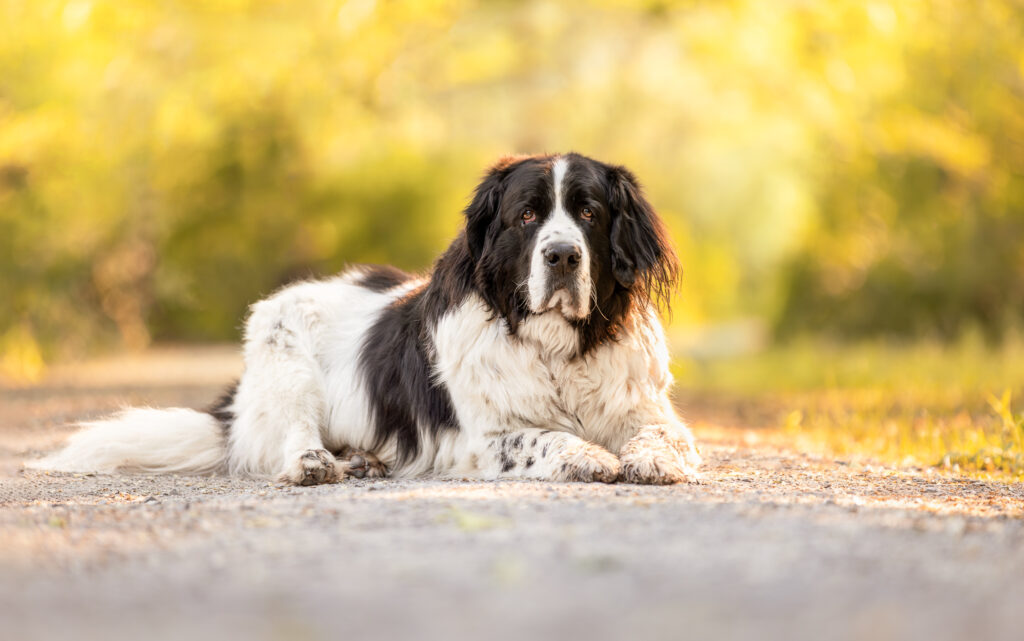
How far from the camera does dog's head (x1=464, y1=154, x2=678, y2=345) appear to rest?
15.1 feet

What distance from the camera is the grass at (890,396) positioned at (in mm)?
6121

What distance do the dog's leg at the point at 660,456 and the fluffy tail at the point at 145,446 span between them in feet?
7.24

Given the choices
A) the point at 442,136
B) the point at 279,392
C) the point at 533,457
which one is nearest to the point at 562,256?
the point at 533,457

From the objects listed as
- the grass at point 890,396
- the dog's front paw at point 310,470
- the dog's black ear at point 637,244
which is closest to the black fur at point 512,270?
the dog's black ear at point 637,244

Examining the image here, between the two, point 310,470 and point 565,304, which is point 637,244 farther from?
point 310,470

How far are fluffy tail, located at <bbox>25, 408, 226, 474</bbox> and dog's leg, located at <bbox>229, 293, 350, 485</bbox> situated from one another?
0.15m

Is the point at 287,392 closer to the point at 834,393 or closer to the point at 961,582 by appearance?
the point at 961,582

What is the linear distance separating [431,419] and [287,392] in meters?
0.79

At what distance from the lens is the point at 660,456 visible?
4.41 m

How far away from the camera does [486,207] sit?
16.2ft

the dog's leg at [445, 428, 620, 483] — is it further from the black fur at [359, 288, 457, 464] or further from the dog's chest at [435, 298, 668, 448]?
the black fur at [359, 288, 457, 464]

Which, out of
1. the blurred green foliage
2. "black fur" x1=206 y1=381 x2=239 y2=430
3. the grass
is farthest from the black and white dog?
the blurred green foliage

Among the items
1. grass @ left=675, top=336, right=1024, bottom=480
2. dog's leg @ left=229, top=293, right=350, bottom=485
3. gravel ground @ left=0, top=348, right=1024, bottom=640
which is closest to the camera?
gravel ground @ left=0, top=348, right=1024, bottom=640

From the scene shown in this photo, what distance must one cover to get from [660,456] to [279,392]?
1.99 meters
